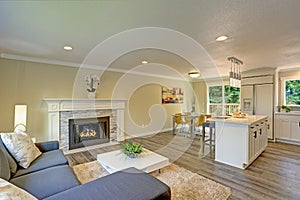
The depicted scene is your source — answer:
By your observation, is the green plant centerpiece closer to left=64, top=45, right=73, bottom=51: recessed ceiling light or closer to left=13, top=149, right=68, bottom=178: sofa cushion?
left=13, top=149, right=68, bottom=178: sofa cushion

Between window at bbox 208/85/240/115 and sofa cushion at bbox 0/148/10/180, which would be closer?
sofa cushion at bbox 0/148/10/180

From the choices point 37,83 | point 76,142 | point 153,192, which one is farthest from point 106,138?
point 153,192

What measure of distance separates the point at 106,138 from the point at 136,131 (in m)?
1.19

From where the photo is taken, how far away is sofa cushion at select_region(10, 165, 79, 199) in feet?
5.06

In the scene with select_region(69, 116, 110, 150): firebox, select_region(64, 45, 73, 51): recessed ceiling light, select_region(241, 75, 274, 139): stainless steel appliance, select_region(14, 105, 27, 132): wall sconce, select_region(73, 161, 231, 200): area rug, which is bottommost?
select_region(73, 161, 231, 200): area rug

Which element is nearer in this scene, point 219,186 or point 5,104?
point 219,186

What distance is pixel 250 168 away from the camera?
3082mm

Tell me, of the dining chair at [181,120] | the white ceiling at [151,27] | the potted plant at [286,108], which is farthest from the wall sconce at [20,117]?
the potted plant at [286,108]

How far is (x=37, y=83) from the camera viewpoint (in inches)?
151

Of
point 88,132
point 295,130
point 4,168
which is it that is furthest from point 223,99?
point 4,168

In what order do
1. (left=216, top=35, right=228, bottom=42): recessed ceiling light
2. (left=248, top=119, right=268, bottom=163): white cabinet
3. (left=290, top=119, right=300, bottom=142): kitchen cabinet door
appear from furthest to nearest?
(left=290, top=119, right=300, bottom=142): kitchen cabinet door, (left=248, top=119, right=268, bottom=163): white cabinet, (left=216, top=35, right=228, bottom=42): recessed ceiling light

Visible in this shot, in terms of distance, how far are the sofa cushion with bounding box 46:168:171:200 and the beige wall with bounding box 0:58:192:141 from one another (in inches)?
124

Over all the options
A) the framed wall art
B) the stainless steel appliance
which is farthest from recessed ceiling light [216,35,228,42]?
the framed wall art

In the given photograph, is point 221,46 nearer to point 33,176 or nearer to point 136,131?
point 33,176
